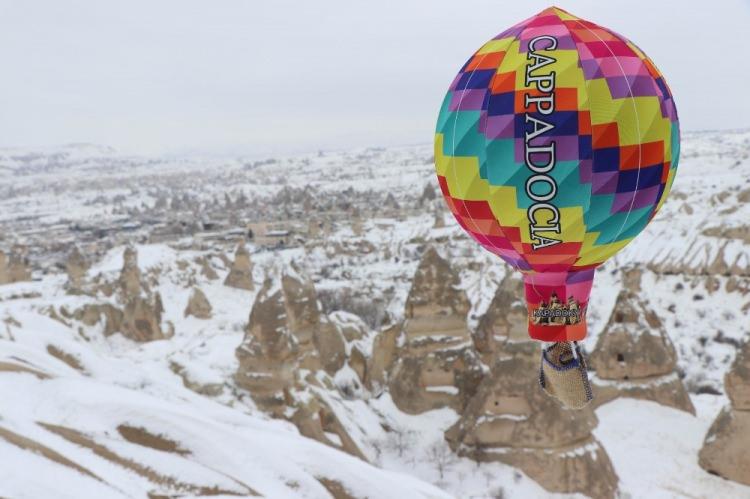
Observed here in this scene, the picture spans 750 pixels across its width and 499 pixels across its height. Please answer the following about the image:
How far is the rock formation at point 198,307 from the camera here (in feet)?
88.2

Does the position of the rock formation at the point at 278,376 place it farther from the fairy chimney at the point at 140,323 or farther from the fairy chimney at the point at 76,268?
the fairy chimney at the point at 76,268

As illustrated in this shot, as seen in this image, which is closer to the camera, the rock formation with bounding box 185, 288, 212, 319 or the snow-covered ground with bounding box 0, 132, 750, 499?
the snow-covered ground with bounding box 0, 132, 750, 499

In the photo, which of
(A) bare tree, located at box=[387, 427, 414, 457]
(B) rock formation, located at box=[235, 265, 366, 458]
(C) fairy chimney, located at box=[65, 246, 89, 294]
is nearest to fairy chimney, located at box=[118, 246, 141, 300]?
(C) fairy chimney, located at box=[65, 246, 89, 294]

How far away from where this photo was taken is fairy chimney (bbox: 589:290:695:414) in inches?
479

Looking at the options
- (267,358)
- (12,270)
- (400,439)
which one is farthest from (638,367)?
(12,270)

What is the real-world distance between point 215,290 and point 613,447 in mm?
26952

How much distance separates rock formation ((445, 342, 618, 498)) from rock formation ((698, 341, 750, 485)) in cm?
206


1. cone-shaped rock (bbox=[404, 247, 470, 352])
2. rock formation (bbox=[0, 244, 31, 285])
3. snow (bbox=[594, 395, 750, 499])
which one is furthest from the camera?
rock formation (bbox=[0, 244, 31, 285])

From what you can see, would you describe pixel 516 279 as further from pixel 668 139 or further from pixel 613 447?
pixel 668 139

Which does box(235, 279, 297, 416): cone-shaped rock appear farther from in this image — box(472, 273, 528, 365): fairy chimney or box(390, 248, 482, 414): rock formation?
box(472, 273, 528, 365): fairy chimney

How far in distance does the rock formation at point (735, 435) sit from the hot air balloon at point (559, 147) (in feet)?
21.1

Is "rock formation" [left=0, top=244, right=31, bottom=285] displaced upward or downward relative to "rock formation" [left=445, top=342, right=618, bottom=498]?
downward

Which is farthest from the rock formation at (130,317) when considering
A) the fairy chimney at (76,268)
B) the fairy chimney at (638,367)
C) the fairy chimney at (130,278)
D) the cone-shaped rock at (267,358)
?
the fairy chimney at (638,367)

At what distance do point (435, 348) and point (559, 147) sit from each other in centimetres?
875
